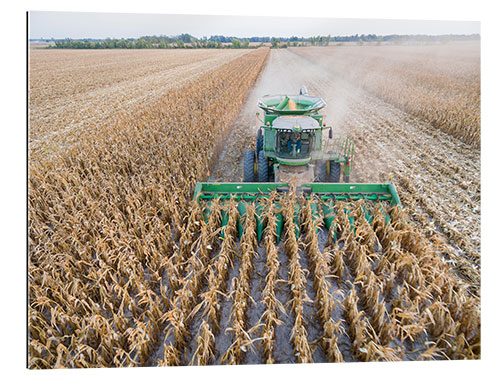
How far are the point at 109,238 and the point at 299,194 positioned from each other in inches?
117

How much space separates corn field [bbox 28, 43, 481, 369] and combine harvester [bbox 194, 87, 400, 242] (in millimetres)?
107

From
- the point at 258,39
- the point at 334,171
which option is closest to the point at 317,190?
the point at 334,171

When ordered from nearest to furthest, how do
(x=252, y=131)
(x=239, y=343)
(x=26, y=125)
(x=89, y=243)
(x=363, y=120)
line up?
(x=239, y=343), (x=26, y=125), (x=89, y=243), (x=252, y=131), (x=363, y=120)

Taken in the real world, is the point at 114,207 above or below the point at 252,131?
below

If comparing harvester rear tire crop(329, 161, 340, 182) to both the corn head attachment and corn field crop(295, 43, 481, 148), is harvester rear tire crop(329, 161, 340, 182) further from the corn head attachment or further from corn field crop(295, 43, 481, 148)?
corn field crop(295, 43, 481, 148)

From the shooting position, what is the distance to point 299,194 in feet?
15.1

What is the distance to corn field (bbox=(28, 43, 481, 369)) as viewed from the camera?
9.23 ft

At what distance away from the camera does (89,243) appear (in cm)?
383

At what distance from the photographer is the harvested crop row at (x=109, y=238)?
2.83 metres

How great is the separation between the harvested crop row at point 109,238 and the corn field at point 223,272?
0.03m

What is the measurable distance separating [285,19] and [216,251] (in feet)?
11.1

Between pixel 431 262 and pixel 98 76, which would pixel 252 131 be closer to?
pixel 431 262

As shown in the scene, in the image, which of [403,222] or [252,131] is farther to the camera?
[252,131]

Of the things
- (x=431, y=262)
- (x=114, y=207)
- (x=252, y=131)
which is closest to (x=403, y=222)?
(x=431, y=262)
